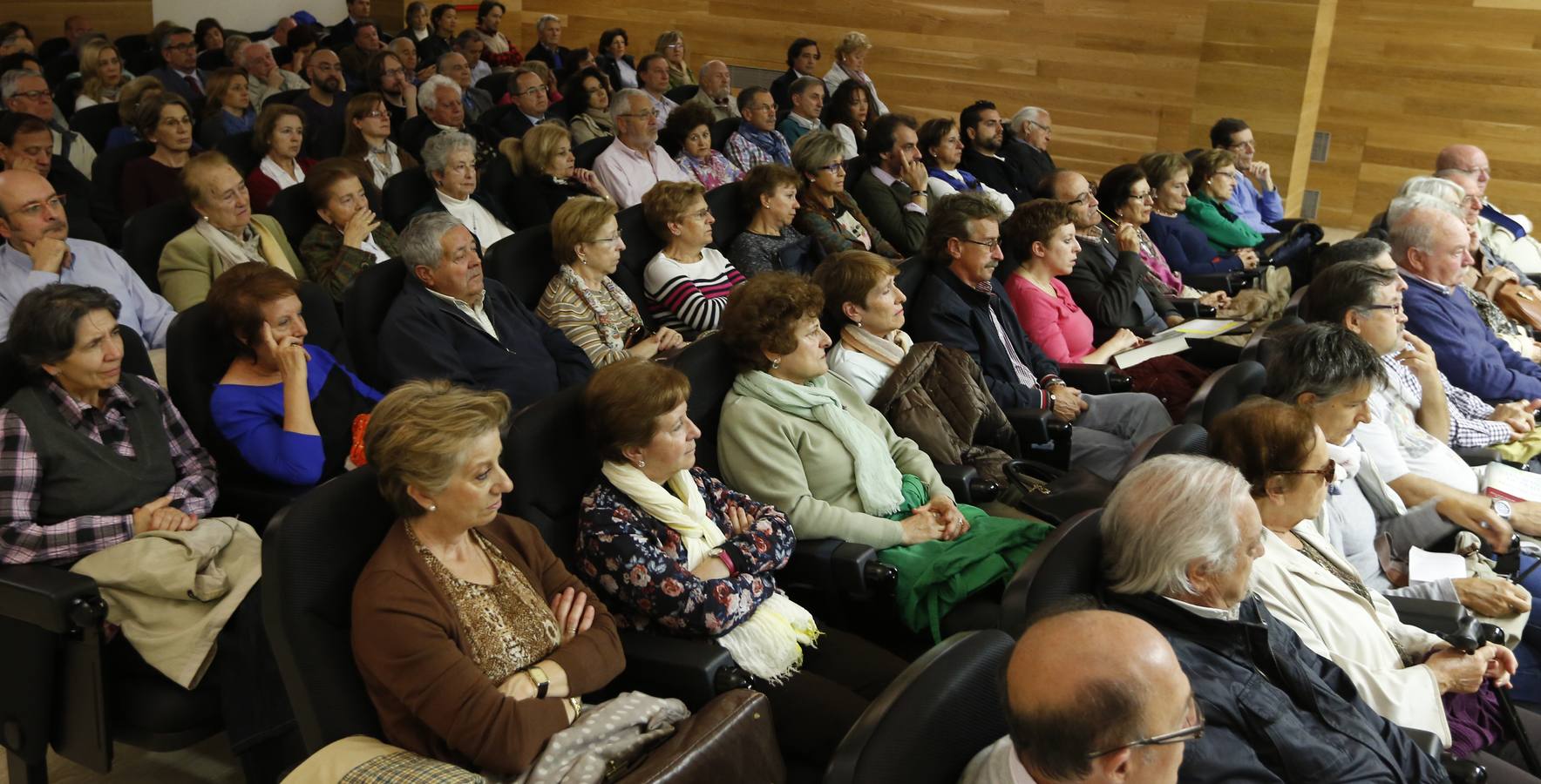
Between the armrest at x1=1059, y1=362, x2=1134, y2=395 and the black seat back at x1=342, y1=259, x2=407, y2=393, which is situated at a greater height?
the black seat back at x1=342, y1=259, x2=407, y2=393

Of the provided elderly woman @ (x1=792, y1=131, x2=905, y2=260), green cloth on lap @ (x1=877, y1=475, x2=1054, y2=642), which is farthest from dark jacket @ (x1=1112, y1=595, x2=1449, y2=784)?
elderly woman @ (x1=792, y1=131, x2=905, y2=260)

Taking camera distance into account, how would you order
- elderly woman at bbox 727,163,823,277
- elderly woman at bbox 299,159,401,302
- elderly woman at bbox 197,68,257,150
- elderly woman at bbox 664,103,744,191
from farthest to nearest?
elderly woman at bbox 197,68,257,150 → elderly woman at bbox 664,103,744,191 → elderly woman at bbox 727,163,823,277 → elderly woman at bbox 299,159,401,302

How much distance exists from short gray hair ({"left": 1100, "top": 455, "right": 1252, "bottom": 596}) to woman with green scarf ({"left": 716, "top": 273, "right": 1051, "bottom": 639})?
540mm

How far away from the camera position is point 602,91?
742 cm

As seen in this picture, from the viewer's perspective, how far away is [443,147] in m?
4.64

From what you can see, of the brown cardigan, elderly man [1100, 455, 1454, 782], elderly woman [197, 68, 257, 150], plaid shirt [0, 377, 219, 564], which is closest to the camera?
the brown cardigan

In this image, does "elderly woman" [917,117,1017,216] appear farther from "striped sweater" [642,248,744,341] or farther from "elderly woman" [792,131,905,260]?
"striped sweater" [642,248,744,341]

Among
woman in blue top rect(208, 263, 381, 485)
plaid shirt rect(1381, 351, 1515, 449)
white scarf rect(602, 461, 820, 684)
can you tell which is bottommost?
plaid shirt rect(1381, 351, 1515, 449)

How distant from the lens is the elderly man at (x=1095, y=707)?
4.95 feet

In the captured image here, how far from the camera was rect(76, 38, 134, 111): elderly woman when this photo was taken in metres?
6.67

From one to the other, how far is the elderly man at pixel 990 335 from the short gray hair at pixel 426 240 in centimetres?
140

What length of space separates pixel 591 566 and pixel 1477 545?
2.13m

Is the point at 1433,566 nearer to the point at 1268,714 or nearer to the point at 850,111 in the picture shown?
the point at 1268,714

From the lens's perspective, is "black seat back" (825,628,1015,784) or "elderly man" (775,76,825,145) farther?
"elderly man" (775,76,825,145)
